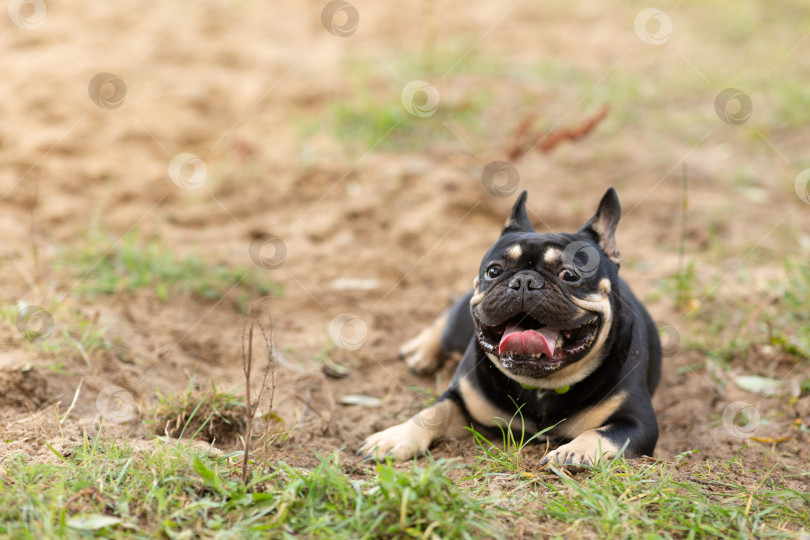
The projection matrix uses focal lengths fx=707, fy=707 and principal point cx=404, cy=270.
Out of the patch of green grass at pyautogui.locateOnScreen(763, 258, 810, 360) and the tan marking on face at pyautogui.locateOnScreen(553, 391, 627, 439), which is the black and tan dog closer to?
the tan marking on face at pyautogui.locateOnScreen(553, 391, 627, 439)

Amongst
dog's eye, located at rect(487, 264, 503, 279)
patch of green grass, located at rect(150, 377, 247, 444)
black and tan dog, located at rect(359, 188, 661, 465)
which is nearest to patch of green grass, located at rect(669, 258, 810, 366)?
black and tan dog, located at rect(359, 188, 661, 465)

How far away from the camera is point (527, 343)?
9.07 ft

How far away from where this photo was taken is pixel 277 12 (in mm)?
8961

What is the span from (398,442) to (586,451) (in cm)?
81

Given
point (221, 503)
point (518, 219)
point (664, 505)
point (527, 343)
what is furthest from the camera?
point (518, 219)

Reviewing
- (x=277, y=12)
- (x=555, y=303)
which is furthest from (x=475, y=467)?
(x=277, y=12)

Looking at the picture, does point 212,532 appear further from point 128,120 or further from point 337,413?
point 128,120

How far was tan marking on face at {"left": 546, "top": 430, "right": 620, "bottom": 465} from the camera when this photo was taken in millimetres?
2617

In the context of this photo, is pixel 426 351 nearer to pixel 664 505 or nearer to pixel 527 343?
pixel 527 343

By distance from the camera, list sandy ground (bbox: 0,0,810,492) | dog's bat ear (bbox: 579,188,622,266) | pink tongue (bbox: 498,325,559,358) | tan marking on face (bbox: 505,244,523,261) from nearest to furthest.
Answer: pink tongue (bbox: 498,325,559,358), tan marking on face (bbox: 505,244,523,261), dog's bat ear (bbox: 579,188,622,266), sandy ground (bbox: 0,0,810,492)

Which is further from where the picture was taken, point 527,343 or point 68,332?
point 68,332

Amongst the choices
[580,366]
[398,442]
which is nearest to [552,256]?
[580,366]

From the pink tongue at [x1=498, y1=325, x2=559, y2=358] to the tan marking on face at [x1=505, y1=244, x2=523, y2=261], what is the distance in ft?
1.22

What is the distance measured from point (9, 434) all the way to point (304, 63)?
5682mm
